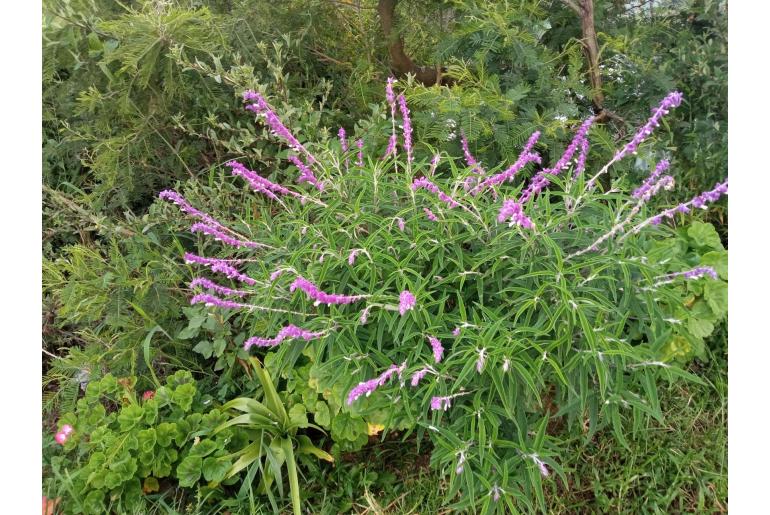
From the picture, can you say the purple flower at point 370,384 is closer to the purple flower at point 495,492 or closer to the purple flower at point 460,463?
the purple flower at point 460,463

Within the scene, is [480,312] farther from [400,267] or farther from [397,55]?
[397,55]

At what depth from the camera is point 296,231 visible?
215 cm

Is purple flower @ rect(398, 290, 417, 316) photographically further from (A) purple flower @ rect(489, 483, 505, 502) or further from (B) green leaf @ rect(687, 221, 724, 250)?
(B) green leaf @ rect(687, 221, 724, 250)

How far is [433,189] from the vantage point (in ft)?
6.68

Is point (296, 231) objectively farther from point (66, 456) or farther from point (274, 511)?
point (66, 456)

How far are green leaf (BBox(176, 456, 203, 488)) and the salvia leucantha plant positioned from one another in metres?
0.54

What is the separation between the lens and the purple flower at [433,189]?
6.02ft

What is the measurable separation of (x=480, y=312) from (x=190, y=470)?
1207 millimetres

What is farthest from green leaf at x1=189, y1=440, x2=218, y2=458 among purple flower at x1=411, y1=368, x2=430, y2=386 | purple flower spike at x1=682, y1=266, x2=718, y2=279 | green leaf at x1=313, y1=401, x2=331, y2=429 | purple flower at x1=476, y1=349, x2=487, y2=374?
purple flower spike at x1=682, y1=266, x2=718, y2=279

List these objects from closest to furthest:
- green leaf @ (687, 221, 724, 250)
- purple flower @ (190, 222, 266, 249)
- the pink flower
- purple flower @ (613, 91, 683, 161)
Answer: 1. purple flower @ (613, 91, 683, 161)
2. purple flower @ (190, 222, 266, 249)
3. the pink flower
4. green leaf @ (687, 221, 724, 250)

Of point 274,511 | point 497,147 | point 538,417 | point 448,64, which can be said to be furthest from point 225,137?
point 538,417

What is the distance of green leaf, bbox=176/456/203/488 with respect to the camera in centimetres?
216

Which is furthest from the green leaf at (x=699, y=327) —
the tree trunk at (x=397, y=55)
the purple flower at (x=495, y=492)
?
the tree trunk at (x=397, y=55)

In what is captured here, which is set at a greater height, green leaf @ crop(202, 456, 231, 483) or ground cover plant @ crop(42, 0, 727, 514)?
ground cover plant @ crop(42, 0, 727, 514)
